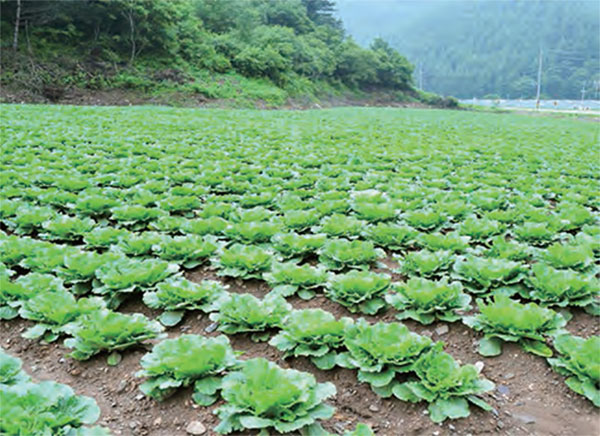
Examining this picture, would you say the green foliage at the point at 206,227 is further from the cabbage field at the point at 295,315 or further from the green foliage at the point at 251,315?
the green foliage at the point at 251,315

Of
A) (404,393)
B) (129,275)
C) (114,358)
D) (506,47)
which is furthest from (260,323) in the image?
(506,47)

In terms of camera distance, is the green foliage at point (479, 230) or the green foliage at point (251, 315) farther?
the green foliage at point (479, 230)

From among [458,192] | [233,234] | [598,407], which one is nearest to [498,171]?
[458,192]

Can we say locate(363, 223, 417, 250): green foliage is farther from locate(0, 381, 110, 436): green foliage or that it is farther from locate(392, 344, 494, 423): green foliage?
locate(0, 381, 110, 436): green foliage

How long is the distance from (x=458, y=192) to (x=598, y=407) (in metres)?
4.31

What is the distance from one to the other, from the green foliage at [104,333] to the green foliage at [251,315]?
1.53ft

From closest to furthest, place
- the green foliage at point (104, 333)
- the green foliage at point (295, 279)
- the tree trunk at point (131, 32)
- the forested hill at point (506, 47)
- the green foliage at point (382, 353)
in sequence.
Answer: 1. the green foliage at point (382, 353)
2. the green foliage at point (104, 333)
3. the green foliage at point (295, 279)
4. the tree trunk at point (131, 32)
5. the forested hill at point (506, 47)

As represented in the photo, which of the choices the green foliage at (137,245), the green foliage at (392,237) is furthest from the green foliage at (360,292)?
the green foliage at (137,245)

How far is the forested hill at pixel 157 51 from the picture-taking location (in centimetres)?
2627

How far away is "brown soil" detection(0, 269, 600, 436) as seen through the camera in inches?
89.6

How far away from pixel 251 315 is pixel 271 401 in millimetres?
881

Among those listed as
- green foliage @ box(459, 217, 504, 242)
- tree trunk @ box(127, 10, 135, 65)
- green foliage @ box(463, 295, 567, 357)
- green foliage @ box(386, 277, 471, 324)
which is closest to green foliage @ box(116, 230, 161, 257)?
green foliage @ box(386, 277, 471, 324)

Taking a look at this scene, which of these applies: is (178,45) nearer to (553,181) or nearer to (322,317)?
(553,181)

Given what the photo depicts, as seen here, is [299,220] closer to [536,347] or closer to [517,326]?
[517,326]
